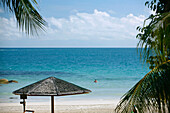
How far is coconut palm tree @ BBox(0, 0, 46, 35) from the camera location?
3.75m

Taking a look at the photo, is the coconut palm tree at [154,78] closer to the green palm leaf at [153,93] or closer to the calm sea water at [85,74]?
the green palm leaf at [153,93]

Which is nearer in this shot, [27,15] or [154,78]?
[154,78]

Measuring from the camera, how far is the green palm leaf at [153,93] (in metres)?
3.22

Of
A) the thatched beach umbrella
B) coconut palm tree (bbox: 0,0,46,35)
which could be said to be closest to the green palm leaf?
the thatched beach umbrella

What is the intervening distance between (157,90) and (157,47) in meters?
0.54

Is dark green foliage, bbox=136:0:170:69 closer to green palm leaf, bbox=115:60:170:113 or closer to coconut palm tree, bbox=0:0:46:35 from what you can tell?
green palm leaf, bbox=115:60:170:113

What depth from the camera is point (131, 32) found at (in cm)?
5847

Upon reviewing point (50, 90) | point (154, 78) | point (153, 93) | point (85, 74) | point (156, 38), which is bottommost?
point (85, 74)

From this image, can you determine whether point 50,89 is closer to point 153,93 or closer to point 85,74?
point 153,93

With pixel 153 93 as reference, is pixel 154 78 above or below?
above

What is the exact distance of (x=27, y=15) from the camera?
12.5 ft

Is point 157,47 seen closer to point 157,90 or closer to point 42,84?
point 157,90

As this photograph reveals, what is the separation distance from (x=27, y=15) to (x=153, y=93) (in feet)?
6.84

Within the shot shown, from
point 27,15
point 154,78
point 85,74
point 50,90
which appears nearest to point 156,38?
point 154,78
